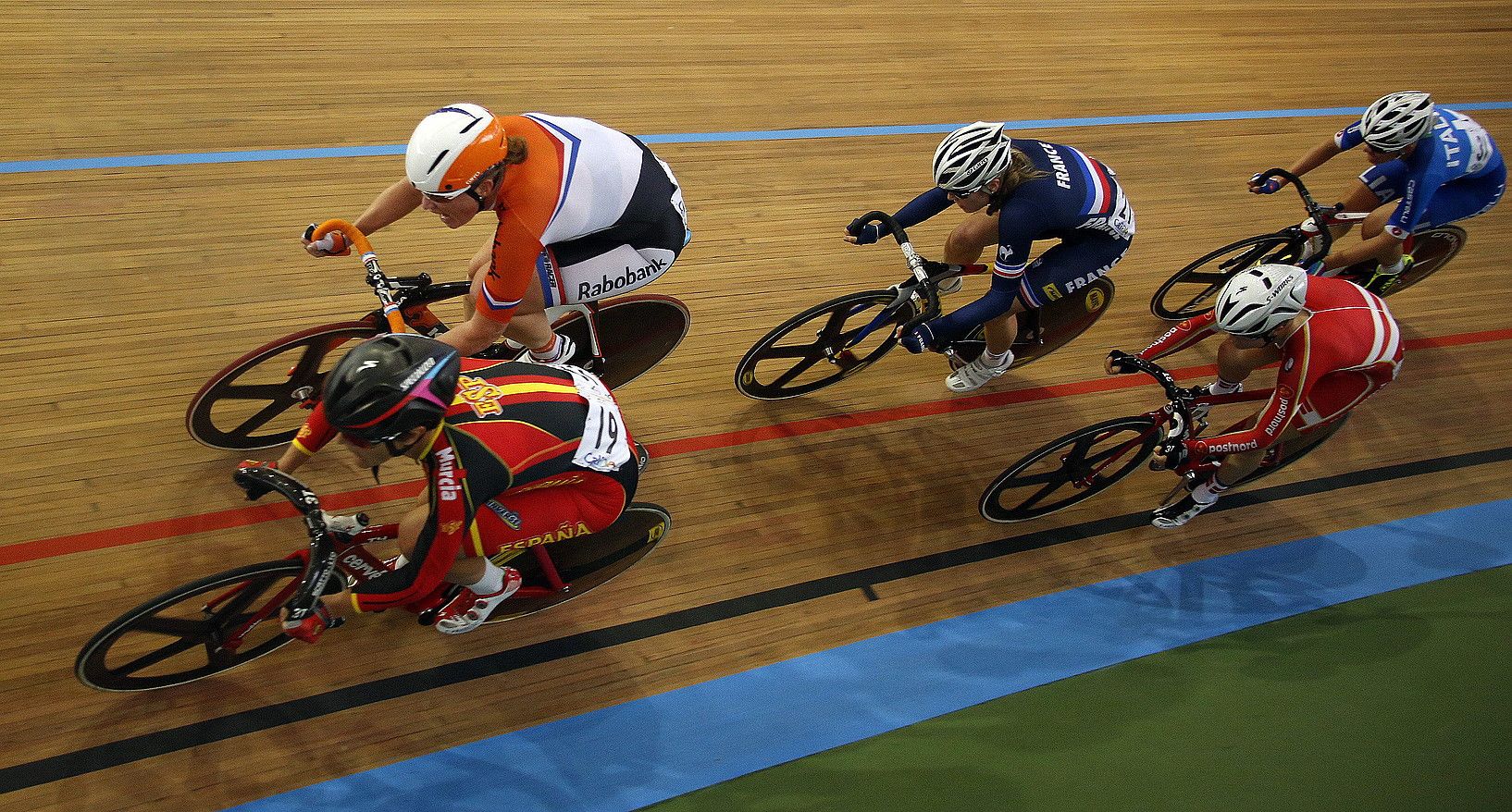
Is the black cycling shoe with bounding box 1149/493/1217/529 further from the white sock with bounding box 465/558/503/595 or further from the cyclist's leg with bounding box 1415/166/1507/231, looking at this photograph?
the white sock with bounding box 465/558/503/595

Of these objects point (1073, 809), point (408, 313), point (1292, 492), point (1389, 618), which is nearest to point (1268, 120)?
point (1292, 492)

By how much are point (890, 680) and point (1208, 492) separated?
5.50 ft

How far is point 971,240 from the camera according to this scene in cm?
437

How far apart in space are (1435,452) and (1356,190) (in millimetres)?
1414

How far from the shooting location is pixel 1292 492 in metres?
4.52

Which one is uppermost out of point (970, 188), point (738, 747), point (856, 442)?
point (970, 188)

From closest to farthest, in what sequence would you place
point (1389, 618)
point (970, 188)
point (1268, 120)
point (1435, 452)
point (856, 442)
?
point (970, 188), point (1389, 618), point (856, 442), point (1435, 452), point (1268, 120)

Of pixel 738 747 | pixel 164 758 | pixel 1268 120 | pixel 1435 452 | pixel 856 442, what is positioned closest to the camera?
pixel 164 758

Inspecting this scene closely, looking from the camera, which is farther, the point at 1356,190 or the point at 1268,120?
the point at 1268,120

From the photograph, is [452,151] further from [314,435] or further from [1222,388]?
[1222,388]

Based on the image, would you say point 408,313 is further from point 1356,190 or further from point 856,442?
point 1356,190

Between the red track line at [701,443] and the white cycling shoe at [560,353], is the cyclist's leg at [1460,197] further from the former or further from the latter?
the white cycling shoe at [560,353]

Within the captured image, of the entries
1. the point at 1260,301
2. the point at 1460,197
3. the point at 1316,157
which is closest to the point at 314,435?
the point at 1260,301

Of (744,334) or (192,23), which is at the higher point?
(192,23)
